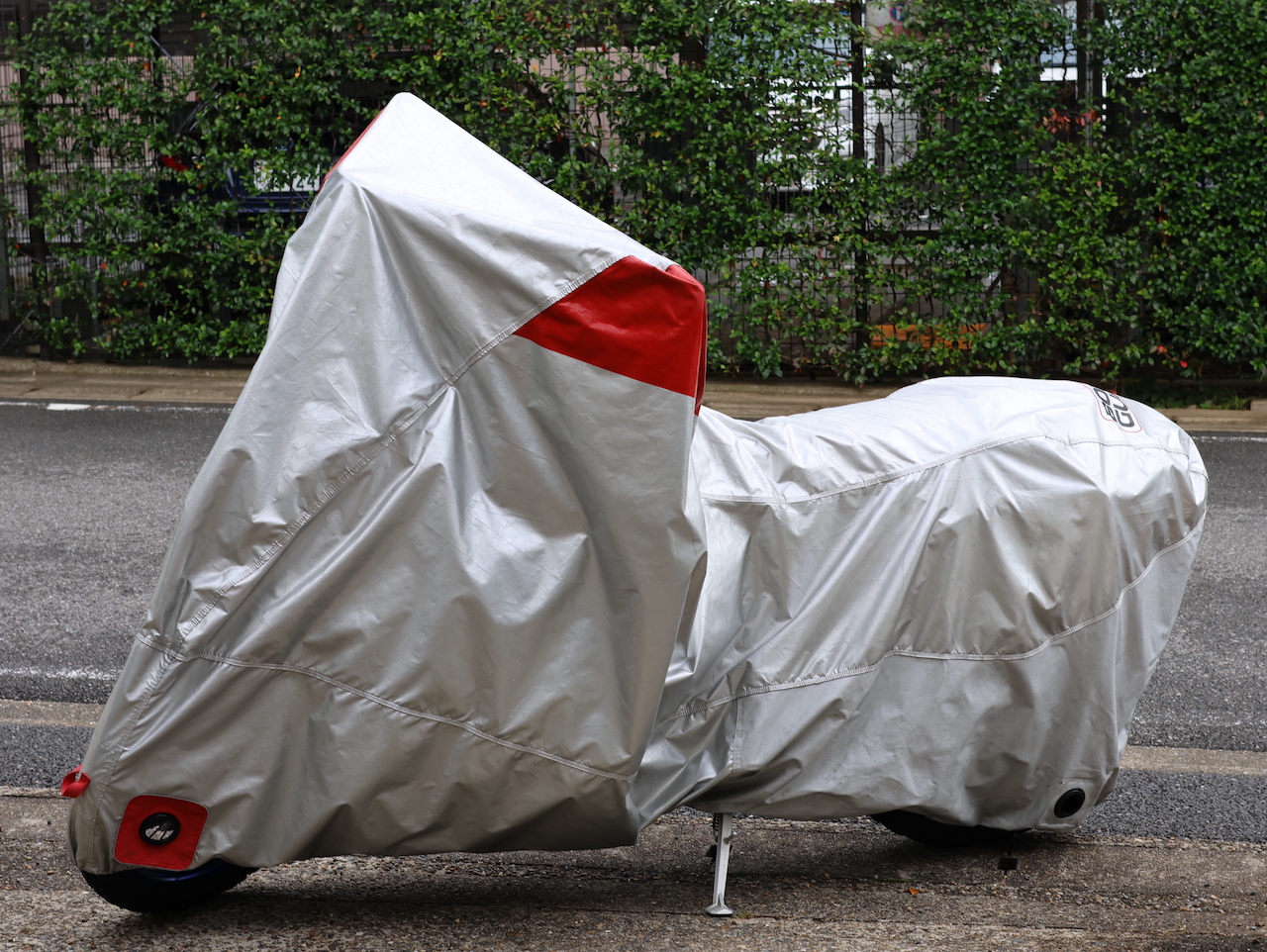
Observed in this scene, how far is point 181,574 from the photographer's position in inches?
90.4

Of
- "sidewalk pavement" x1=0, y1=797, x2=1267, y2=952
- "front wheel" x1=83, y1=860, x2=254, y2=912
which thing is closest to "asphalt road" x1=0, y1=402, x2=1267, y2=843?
"sidewalk pavement" x1=0, y1=797, x2=1267, y2=952

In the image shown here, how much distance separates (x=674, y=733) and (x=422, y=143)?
1281 mm

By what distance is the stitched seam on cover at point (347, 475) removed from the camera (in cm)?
228

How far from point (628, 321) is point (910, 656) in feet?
3.06

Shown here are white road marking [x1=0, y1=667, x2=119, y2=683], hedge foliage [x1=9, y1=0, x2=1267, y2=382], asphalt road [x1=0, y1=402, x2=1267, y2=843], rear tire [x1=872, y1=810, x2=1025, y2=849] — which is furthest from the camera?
hedge foliage [x1=9, y1=0, x2=1267, y2=382]

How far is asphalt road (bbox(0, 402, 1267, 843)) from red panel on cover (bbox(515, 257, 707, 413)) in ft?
6.18

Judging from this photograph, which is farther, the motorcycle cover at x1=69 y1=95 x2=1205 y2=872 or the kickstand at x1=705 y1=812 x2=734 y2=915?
the kickstand at x1=705 y1=812 x2=734 y2=915

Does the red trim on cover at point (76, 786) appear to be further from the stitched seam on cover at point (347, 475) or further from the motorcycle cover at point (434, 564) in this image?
the stitched seam on cover at point (347, 475)

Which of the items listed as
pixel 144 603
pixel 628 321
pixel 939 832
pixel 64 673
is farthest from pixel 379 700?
pixel 144 603

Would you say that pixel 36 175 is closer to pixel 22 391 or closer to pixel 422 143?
pixel 22 391

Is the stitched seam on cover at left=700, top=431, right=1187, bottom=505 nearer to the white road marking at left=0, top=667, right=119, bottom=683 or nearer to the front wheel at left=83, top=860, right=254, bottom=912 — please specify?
the front wheel at left=83, top=860, right=254, bottom=912

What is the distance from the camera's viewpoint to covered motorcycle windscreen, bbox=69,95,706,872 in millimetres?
2293

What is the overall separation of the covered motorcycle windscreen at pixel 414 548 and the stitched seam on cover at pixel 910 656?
0.21 m

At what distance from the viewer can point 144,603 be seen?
16.1 ft
